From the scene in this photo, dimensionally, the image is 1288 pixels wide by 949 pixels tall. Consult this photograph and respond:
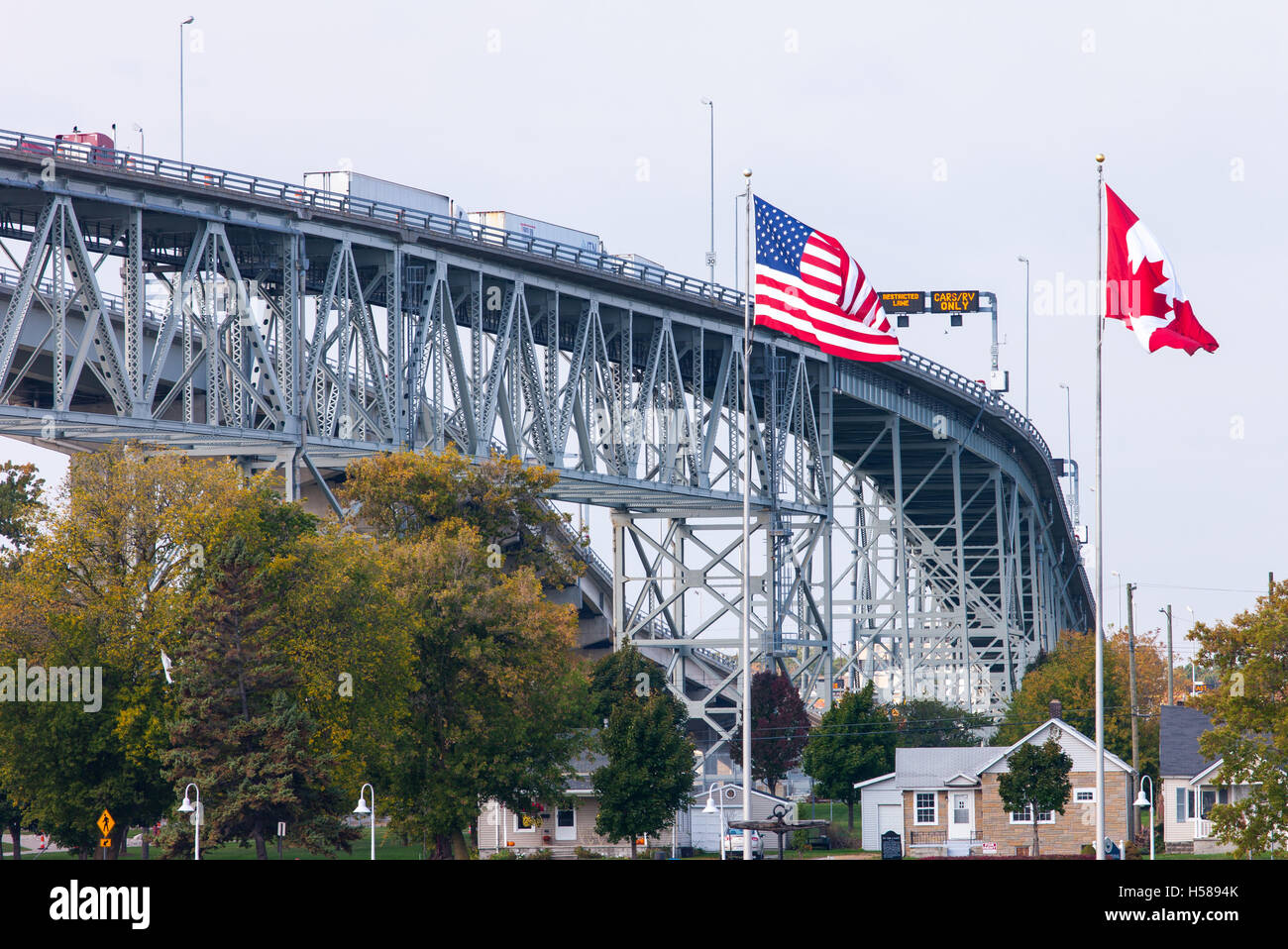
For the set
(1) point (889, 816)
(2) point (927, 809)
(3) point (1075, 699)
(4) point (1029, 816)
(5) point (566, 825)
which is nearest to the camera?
(4) point (1029, 816)

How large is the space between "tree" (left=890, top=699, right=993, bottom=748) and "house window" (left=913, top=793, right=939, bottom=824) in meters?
15.9

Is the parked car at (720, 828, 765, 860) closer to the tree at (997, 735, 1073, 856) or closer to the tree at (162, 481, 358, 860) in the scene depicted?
the tree at (997, 735, 1073, 856)

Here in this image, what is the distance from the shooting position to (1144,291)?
33.9 meters

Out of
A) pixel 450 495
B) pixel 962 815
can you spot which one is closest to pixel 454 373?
pixel 450 495

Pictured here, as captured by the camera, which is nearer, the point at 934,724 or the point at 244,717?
the point at 244,717

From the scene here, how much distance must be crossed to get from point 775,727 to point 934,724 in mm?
16253

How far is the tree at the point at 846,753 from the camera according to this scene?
77.2m

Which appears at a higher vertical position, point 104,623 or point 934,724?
point 104,623

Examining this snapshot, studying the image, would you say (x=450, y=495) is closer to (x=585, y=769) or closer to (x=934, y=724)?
(x=585, y=769)

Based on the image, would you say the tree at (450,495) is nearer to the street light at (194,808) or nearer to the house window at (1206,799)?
the street light at (194,808)

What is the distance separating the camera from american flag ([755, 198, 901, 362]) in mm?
41562

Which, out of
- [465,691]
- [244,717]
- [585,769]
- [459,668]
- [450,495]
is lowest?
[585,769]
